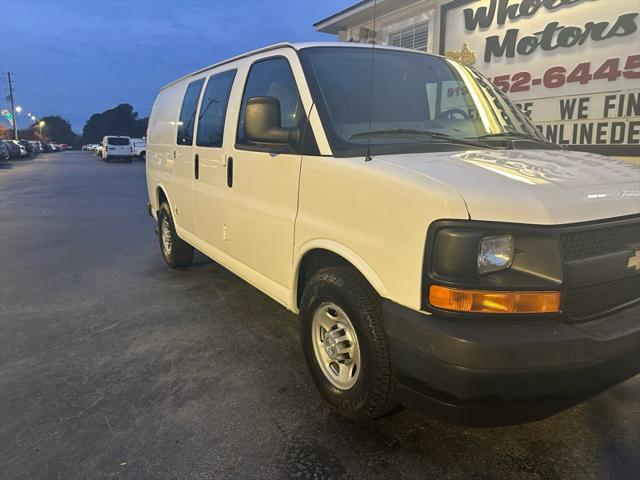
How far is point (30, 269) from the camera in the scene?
6.14m

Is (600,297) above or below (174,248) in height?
above

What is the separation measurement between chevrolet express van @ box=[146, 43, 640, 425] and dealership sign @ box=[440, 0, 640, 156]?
2.82 meters

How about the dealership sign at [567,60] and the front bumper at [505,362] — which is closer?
the front bumper at [505,362]

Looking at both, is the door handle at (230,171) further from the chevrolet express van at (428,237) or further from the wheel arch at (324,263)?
the wheel arch at (324,263)

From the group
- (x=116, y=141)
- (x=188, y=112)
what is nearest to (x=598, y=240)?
(x=188, y=112)

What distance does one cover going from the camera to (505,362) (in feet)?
6.42

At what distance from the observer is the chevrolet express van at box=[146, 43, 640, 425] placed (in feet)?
6.70

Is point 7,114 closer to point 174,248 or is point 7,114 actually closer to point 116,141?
point 116,141

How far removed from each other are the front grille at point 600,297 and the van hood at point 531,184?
308mm

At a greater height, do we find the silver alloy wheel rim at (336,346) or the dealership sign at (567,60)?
the dealership sign at (567,60)

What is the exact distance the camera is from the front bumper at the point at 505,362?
6.46 feet

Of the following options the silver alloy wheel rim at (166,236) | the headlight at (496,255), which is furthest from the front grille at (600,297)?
the silver alloy wheel rim at (166,236)

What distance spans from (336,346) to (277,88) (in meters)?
1.79

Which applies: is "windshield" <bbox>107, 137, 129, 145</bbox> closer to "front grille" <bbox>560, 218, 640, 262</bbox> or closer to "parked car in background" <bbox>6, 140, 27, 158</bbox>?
"parked car in background" <bbox>6, 140, 27, 158</bbox>
